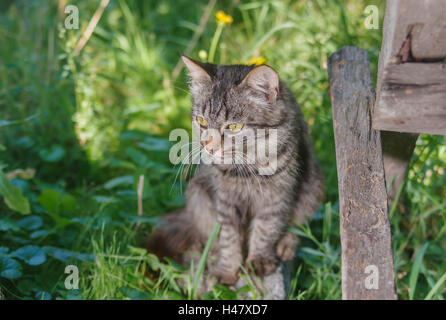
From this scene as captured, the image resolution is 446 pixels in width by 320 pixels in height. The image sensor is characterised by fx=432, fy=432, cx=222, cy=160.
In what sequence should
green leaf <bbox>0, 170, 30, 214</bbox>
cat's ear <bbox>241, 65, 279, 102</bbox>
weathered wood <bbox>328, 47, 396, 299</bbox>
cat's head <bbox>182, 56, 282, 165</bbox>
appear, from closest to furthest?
1. weathered wood <bbox>328, 47, 396, 299</bbox>
2. cat's ear <bbox>241, 65, 279, 102</bbox>
3. cat's head <bbox>182, 56, 282, 165</bbox>
4. green leaf <bbox>0, 170, 30, 214</bbox>

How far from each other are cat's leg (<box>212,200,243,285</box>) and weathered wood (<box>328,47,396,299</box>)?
75 cm

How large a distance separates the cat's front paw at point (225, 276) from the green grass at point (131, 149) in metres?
0.10

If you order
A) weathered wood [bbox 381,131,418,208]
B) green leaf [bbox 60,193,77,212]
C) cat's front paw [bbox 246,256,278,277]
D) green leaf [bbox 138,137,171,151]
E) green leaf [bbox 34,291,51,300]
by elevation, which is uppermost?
green leaf [bbox 138,137,171,151]

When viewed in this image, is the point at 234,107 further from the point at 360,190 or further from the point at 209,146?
the point at 360,190

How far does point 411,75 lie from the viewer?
1.41 m

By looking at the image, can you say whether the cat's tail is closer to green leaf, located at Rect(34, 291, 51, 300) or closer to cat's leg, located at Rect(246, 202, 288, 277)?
cat's leg, located at Rect(246, 202, 288, 277)

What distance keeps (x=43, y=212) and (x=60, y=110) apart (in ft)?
3.25

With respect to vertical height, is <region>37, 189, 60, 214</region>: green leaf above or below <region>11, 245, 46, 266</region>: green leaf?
above

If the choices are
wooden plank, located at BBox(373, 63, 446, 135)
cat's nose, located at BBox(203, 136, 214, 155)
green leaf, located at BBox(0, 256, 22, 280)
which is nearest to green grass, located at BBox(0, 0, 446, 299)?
green leaf, located at BBox(0, 256, 22, 280)

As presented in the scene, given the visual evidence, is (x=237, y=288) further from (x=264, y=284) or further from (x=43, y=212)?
(x=43, y=212)

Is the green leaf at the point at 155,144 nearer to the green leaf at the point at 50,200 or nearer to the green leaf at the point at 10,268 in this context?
the green leaf at the point at 50,200

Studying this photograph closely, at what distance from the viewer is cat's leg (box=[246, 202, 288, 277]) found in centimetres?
218

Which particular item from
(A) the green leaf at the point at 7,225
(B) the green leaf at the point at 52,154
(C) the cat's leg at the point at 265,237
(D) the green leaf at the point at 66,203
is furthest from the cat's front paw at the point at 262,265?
(B) the green leaf at the point at 52,154

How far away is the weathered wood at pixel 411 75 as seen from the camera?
133 cm
